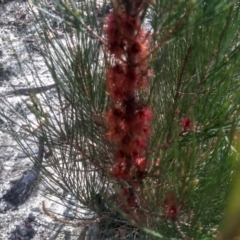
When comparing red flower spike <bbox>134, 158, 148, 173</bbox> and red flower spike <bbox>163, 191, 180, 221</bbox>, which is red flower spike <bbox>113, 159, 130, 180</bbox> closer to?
red flower spike <bbox>134, 158, 148, 173</bbox>

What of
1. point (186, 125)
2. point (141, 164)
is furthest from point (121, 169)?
point (186, 125)

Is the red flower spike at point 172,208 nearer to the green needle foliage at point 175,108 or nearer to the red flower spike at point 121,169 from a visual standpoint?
the green needle foliage at point 175,108

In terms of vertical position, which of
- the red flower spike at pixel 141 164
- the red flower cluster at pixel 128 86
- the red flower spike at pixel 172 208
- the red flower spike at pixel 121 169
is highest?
the red flower cluster at pixel 128 86

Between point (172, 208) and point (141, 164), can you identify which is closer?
point (172, 208)

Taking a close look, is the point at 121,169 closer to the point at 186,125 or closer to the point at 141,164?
the point at 141,164

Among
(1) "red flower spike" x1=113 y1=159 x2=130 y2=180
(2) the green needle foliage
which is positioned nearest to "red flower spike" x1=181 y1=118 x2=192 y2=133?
(2) the green needle foliage

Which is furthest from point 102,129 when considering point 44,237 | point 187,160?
point 44,237

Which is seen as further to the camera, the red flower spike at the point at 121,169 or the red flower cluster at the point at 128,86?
the red flower spike at the point at 121,169

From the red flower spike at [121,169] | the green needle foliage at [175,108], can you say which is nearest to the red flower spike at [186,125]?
the green needle foliage at [175,108]
